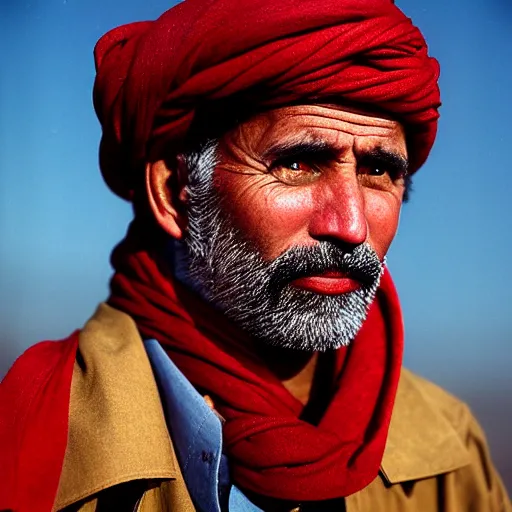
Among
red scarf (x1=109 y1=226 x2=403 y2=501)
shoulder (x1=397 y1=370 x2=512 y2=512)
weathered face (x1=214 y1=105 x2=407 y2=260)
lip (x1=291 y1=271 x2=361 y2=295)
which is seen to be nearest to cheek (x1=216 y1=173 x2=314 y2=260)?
weathered face (x1=214 y1=105 x2=407 y2=260)

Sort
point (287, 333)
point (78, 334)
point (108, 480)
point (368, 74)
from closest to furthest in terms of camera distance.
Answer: point (108, 480)
point (368, 74)
point (287, 333)
point (78, 334)

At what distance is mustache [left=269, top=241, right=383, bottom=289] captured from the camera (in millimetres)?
2016

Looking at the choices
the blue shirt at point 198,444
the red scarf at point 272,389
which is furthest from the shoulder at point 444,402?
the blue shirt at point 198,444

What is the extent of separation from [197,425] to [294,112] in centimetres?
99

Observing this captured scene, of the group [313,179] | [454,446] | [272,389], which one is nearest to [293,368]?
[272,389]

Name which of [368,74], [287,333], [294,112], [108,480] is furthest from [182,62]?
[108,480]

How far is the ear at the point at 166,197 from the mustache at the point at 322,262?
0.46 m

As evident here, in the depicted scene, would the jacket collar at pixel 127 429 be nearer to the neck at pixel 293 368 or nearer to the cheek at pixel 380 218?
the neck at pixel 293 368

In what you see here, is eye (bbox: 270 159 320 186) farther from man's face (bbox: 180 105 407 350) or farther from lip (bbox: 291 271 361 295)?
lip (bbox: 291 271 361 295)

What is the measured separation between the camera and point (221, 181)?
7.20ft

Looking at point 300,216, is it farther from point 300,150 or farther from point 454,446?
point 454,446

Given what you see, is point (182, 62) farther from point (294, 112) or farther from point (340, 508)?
point (340, 508)

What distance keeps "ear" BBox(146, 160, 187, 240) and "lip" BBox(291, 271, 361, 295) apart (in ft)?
1.71

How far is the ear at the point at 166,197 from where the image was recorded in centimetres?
236
